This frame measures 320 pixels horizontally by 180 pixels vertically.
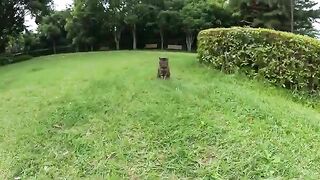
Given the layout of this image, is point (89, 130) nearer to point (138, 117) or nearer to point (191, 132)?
point (138, 117)

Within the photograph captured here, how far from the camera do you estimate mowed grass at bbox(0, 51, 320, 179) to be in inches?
154

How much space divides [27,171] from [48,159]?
280 mm

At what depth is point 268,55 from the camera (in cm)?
657

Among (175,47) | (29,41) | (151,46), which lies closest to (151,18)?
(151,46)

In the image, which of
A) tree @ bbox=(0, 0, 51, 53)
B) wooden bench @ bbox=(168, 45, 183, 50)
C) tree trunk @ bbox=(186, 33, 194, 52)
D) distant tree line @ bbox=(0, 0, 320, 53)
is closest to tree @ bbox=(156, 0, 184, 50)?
distant tree line @ bbox=(0, 0, 320, 53)

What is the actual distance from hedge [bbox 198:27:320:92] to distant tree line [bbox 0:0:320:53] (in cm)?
818

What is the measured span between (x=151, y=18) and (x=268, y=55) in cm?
1505

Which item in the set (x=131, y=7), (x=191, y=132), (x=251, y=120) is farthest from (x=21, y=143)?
(x=131, y=7)

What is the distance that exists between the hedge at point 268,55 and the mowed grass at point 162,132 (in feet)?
1.10

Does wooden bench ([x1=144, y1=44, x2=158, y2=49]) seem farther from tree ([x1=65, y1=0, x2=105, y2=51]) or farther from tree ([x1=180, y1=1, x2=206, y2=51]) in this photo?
tree ([x1=65, y1=0, x2=105, y2=51])

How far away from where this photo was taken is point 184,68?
8023 millimetres

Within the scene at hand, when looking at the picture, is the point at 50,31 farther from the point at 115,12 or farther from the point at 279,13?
the point at 279,13

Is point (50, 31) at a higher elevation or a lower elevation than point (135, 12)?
lower

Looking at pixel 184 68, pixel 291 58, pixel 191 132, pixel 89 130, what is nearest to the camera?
pixel 191 132
